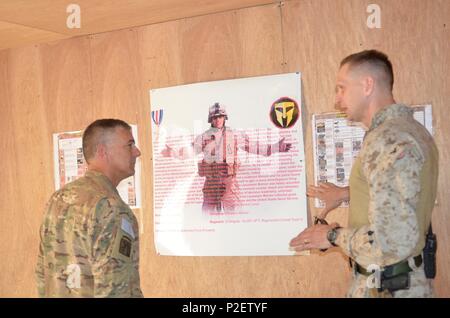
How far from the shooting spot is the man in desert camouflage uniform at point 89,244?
230 cm

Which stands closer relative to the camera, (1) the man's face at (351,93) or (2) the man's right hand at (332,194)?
(1) the man's face at (351,93)

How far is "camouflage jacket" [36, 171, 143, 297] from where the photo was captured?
7.54 feet

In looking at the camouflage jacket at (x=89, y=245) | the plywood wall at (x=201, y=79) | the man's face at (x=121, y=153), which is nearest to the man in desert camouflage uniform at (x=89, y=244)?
the camouflage jacket at (x=89, y=245)

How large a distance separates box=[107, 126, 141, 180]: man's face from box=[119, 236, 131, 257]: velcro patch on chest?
0.44 metres

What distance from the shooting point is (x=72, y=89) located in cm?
390

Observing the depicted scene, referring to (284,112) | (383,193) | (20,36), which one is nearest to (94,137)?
(284,112)

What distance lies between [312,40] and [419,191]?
1.48 meters

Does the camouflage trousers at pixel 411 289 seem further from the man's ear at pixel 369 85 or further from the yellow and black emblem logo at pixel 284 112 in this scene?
the yellow and black emblem logo at pixel 284 112

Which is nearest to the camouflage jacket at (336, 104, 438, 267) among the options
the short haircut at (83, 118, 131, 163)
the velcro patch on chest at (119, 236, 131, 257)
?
the velcro patch on chest at (119, 236, 131, 257)

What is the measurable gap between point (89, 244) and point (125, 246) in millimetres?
151

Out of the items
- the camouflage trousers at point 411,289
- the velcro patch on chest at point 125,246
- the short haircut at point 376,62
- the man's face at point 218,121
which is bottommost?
the camouflage trousers at point 411,289

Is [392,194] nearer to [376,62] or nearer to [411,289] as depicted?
[411,289]
